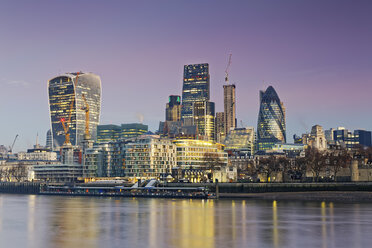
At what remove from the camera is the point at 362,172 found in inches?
7367

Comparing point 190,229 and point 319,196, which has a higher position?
point 319,196

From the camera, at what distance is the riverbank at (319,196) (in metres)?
161

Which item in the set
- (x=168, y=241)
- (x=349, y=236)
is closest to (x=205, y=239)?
(x=168, y=241)

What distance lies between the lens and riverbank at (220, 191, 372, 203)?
16138 cm

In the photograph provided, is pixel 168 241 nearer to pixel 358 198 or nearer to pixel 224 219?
pixel 224 219

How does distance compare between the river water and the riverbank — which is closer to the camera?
the river water

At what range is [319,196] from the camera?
169 m

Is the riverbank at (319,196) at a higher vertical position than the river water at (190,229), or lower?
higher

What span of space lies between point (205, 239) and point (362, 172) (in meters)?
132

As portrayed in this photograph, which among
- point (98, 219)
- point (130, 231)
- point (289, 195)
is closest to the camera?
point (130, 231)

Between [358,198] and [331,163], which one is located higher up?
[331,163]

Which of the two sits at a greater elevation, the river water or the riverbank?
the riverbank

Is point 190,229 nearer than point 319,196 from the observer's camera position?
Yes

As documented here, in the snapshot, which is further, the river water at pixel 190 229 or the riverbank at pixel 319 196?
the riverbank at pixel 319 196
